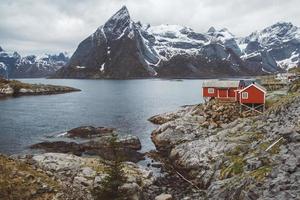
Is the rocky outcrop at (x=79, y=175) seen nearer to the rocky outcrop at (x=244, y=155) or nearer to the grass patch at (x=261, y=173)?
the rocky outcrop at (x=244, y=155)

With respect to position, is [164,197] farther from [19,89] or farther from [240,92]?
[19,89]

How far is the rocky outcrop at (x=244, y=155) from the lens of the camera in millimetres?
27578

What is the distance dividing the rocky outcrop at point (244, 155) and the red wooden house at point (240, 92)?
11263mm

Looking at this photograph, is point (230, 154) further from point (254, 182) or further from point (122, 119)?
point (122, 119)

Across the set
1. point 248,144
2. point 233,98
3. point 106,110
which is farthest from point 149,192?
point 106,110

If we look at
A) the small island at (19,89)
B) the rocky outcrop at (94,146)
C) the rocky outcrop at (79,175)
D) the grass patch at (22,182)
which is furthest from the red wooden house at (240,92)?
the small island at (19,89)

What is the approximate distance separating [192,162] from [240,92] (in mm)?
28272

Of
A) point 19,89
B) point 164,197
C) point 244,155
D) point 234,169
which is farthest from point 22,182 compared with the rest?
point 19,89

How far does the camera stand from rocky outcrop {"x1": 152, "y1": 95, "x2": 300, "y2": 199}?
2758 cm

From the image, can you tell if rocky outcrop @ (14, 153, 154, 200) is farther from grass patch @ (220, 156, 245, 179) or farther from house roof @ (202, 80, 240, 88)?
house roof @ (202, 80, 240, 88)

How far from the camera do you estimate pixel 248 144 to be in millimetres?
43000

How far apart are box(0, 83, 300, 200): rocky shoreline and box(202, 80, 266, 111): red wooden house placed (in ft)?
13.0

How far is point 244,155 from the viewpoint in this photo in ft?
130

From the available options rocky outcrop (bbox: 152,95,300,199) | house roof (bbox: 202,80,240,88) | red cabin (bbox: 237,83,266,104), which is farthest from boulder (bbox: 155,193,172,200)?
house roof (bbox: 202,80,240,88)
